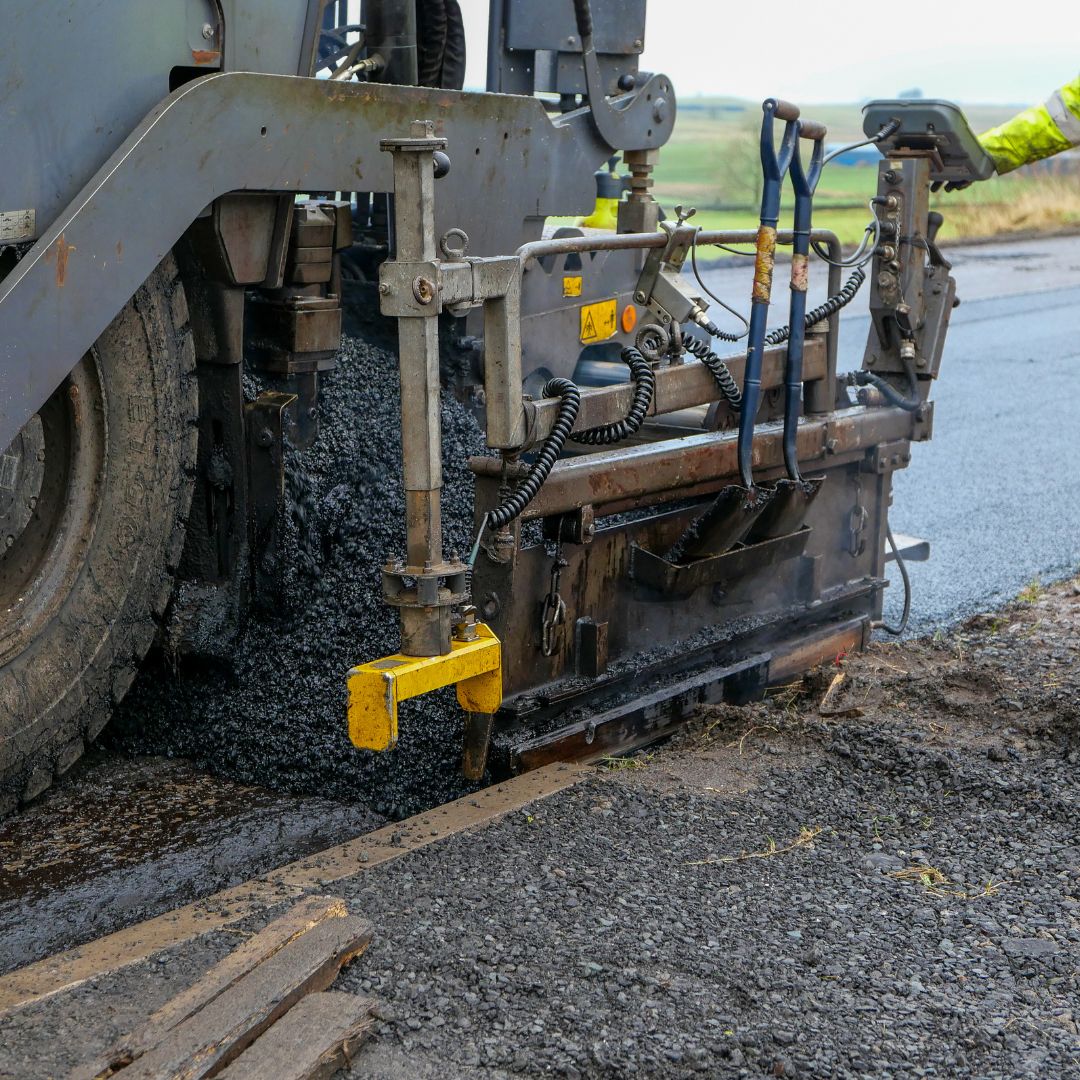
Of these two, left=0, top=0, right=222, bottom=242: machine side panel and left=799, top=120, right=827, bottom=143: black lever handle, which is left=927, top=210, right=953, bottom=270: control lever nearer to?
left=799, top=120, right=827, bottom=143: black lever handle

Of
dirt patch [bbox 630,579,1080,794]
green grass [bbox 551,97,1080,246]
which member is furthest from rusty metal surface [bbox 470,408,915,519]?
green grass [bbox 551,97,1080,246]

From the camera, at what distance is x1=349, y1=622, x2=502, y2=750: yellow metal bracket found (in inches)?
127

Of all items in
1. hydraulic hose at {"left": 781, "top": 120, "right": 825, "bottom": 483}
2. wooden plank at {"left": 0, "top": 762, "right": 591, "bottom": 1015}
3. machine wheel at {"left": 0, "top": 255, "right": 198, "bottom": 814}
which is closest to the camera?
wooden plank at {"left": 0, "top": 762, "right": 591, "bottom": 1015}

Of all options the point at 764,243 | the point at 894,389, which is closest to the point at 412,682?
the point at 764,243

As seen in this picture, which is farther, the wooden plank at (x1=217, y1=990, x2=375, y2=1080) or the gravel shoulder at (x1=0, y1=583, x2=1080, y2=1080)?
the gravel shoulder at (x1=0, y1=583, x2=1080, y2=1080)

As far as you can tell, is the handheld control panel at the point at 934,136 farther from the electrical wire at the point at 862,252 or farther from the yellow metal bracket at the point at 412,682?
the yellow metal bracket at the point at 412,682

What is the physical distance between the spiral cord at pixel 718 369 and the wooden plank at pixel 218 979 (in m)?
2.01

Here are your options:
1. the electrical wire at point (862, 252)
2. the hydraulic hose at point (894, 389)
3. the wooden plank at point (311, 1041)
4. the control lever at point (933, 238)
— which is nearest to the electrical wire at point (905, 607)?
the hydraulic hose at point (894, 389)

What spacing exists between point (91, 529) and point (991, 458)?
19.4 feet

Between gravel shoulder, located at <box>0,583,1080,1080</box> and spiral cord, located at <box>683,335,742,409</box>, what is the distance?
91cm

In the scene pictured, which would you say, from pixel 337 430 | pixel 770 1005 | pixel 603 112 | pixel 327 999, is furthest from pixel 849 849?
pixel 603 112

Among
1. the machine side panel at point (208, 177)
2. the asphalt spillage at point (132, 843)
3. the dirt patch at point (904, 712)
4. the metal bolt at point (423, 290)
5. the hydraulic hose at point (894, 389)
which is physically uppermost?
the machine side panel at point (208, 177)

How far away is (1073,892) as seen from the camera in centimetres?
324

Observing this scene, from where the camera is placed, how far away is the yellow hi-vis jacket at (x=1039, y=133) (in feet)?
16.6
